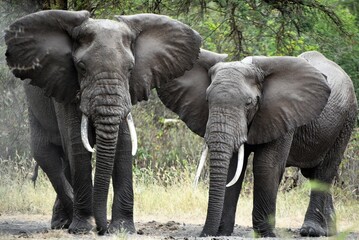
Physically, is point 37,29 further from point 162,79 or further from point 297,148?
point 297,148

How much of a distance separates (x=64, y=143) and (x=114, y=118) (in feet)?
3.44

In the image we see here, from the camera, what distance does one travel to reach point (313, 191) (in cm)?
1062

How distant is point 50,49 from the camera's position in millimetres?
8695

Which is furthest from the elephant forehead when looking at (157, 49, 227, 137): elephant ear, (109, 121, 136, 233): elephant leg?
(157, 49, 227, 137): elephant ear

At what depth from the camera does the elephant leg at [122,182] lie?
8609mm

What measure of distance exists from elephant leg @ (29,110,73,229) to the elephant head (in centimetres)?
129

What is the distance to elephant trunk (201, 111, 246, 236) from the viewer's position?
843cm

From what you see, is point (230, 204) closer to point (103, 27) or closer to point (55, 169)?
point (55, 169)

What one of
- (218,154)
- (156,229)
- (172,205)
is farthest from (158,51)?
(172,205)

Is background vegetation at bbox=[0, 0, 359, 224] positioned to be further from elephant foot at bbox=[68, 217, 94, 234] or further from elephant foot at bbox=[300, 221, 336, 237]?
elephant foot at bbox=[68, 217, 94, 234]

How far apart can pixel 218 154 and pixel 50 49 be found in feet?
5.83

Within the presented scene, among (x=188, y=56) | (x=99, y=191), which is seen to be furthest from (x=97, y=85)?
(x=188, y=56)

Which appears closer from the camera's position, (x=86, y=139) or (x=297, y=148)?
(x=86, y=139)

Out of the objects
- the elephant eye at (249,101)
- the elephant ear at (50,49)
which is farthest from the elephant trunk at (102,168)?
the elephant eye at (249,101)
